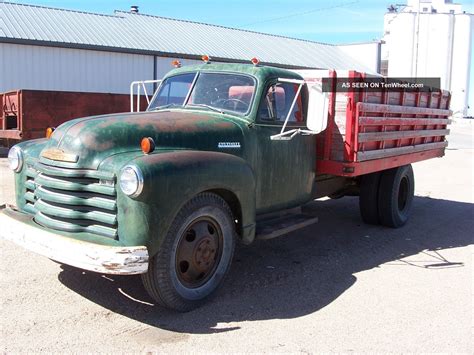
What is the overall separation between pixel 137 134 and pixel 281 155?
170 cm

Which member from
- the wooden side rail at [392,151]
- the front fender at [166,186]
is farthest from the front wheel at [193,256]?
the wooden side rail at [392,151]

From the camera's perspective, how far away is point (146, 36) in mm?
24625

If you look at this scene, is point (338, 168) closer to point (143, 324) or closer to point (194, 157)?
point (194, 157)

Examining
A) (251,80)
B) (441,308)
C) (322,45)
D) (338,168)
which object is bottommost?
(441,308)

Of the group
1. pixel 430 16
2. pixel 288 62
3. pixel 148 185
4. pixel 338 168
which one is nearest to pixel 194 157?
pixel 148 185

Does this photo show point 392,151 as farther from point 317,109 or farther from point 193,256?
point 193,256

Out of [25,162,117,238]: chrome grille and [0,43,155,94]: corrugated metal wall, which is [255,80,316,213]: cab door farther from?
[0,43,155,94]: corrugated metal wall

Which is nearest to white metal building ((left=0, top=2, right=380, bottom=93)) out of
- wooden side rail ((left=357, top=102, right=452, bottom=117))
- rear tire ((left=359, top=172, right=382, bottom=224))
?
rear tire ((left=359, top=172, right=382, bottom=224))

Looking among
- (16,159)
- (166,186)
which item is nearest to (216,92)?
(166,186)

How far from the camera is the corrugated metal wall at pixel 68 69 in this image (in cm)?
1906

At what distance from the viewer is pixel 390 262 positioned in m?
5.73

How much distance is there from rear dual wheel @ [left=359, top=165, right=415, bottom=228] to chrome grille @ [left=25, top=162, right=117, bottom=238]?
4.47 m

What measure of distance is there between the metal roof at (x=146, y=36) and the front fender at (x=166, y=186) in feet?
57.0

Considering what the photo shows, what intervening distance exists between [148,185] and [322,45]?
117 ft
